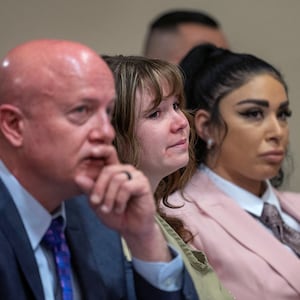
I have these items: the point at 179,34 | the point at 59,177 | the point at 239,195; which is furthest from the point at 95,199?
the point at 179,34

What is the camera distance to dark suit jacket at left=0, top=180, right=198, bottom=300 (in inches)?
29.0

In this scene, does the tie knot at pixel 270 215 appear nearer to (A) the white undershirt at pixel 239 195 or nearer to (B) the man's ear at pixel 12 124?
(A) the white undershirt at pixel 239 195

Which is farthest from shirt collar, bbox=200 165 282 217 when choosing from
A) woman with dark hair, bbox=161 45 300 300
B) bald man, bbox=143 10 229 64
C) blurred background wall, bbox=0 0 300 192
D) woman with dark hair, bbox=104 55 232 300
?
bald man, bbox=143 10 229 64

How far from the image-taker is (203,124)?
1.47 meters

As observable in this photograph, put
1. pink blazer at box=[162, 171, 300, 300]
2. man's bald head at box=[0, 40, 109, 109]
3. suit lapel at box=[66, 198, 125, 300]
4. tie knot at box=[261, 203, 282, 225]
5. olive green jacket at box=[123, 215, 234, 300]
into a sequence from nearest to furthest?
1. man's bald head at box=[0, 40, 109, 109]
2. suit lapel at box=[66, 198, 125, 300]
3. olive green jacket at box=[123, 215, 234, 300]
4. pink blazer at box=[162, 171, 300, 300]
5. tie knot at box=[261, 203, 282, 225]

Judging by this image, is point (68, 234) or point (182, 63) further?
point (182, 63)

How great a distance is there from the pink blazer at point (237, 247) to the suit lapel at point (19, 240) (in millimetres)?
479

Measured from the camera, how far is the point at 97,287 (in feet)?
2.67

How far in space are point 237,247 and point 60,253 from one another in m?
0.59

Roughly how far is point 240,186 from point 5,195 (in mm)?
805

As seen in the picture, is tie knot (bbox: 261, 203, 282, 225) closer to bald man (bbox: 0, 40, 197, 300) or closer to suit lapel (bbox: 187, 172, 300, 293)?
suit lapel (bbox: 187, 172, 300, 293)

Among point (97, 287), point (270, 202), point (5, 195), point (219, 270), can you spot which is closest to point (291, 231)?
point (270, 202)

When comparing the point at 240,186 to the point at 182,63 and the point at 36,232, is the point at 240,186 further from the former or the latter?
the point at 36,232

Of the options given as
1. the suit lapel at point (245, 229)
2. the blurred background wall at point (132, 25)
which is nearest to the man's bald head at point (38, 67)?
the suit lapel at point (245, 229)
